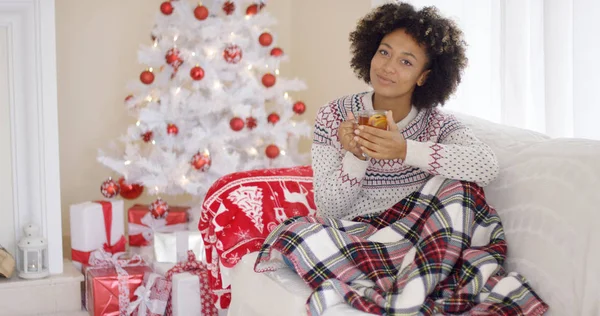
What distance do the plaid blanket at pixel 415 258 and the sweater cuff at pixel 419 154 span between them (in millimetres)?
56

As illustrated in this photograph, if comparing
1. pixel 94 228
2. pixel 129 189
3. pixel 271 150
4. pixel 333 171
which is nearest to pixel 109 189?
pixel 129 189

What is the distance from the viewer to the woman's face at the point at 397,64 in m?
2.18

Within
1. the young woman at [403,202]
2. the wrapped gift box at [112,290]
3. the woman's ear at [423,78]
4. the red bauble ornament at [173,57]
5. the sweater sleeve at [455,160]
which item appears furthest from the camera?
the red bauble ornament at [173,57]

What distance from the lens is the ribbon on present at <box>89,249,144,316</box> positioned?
3.03 metres

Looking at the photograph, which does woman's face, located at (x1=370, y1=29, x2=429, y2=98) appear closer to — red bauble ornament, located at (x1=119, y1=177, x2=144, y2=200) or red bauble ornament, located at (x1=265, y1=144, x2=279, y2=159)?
red bauble ornament, located at (x1=265, y1=144, x2=279, y2=159)

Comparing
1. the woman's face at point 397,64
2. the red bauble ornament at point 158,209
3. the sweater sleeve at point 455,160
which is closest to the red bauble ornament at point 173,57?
the red bauble ornament at point 158,209

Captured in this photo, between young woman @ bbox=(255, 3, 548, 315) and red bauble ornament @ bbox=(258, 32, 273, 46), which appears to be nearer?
young woman @ bbox=(255, 3, 548, 315)

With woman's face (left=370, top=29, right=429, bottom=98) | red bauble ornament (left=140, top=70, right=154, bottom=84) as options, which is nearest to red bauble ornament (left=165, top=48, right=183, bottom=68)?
red bauble ornament (left=140, top=70, right=154, bottom=84)

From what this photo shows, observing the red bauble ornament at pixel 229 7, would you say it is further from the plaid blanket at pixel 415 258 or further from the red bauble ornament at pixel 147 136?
the plaid blanket at pixel 415 258

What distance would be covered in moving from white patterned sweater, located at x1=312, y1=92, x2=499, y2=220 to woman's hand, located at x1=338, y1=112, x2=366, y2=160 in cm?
4

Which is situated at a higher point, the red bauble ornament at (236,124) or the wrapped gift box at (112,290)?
the red bauble ornament at (236,124)

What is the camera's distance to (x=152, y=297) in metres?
2.98

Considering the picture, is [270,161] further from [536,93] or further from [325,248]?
[325,248]

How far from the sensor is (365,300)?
5.72 feet
